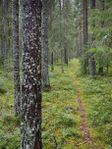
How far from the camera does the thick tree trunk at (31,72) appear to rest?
639 cm

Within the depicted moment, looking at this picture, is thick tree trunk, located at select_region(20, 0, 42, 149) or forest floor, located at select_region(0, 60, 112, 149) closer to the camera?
thick tree trunk, located at select_region(20, 0, 42, 149)

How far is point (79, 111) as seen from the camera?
46.1 feet

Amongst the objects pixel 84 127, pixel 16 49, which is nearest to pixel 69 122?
pixel 84 127

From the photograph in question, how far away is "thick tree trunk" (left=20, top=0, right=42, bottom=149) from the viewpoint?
6391mm

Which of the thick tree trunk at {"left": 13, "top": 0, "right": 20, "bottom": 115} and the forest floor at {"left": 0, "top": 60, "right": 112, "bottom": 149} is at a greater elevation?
the thick tree trunk at {"left": 13, "top": 0, "right": 20, "bottom": 115}

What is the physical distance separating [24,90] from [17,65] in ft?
17.8

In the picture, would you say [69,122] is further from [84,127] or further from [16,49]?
[16,49]

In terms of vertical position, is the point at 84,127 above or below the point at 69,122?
below

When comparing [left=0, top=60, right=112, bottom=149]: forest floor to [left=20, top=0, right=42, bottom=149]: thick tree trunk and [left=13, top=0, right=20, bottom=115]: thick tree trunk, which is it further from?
[left=20, top=0, right=42, bottom=149]: thick tree trunk

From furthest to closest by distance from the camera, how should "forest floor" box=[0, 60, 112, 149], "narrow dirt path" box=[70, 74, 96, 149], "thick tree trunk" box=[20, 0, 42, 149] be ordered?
"narrow dirt path" box=[70, 74, 96, 149]
"forest floor" box=[0, 60, 112, 149]
"thick tree trunk" box=[20, 0, 42, 149]

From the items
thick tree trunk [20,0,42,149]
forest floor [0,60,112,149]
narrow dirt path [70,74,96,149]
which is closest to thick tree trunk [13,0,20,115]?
forest floor [0,60,112,149]

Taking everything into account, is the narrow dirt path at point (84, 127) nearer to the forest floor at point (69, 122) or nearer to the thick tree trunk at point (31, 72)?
the forest floor at point (69, 122)

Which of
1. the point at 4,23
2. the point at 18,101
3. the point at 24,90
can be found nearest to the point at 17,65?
the point at 18,101

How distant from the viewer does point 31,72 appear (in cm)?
639
